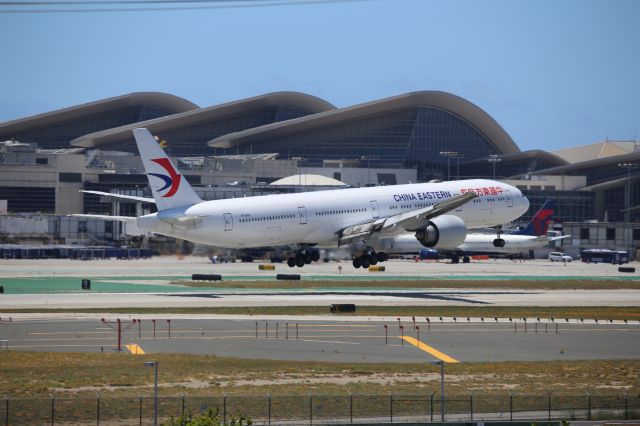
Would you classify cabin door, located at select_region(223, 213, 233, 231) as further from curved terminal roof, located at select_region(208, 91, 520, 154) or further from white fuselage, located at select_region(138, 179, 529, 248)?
curved terminal roof, located at select_region(208, 91, 520, 154)

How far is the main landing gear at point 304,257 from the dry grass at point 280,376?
33453 mm

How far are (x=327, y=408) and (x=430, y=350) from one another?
50.5 ft

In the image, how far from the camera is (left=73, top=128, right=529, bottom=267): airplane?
71750mm

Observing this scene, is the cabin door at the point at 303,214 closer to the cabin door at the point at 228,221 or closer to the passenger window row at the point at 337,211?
the passenger window row at the point at 337,211

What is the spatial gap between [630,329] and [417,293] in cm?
2183

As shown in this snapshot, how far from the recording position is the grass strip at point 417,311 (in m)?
64.4

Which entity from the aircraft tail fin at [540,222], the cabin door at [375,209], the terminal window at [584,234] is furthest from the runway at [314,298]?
the terminal window at [584,234]

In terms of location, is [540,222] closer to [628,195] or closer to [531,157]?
[628,195]

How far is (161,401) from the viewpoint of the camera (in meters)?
36.0

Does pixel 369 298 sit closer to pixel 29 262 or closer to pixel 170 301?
pixel 170 301

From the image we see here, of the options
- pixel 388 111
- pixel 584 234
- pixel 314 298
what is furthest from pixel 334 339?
pixel 388 111

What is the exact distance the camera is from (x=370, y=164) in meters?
190

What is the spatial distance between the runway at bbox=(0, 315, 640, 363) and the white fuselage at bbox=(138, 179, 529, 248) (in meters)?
11.0

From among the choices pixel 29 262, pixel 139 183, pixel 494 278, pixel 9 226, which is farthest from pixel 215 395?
pixel 139 183
